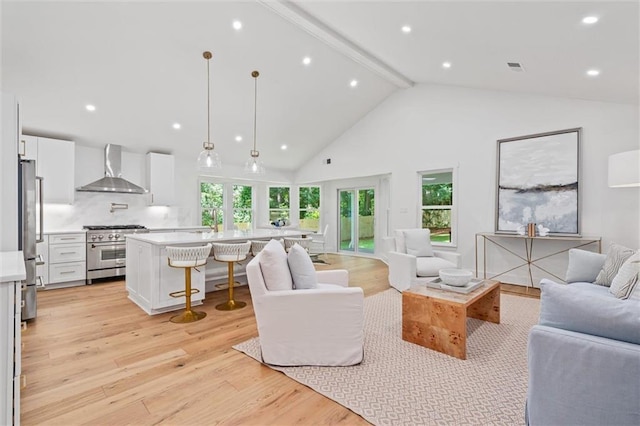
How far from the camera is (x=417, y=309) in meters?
2.74

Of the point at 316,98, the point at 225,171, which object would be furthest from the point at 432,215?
the point at 225,171

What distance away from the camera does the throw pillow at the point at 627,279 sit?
254 cm

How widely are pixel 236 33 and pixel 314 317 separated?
376 centimetres

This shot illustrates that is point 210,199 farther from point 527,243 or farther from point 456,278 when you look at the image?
point 527,243

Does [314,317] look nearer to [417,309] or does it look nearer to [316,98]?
[417,309]

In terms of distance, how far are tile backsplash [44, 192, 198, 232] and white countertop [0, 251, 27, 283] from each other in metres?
4.33

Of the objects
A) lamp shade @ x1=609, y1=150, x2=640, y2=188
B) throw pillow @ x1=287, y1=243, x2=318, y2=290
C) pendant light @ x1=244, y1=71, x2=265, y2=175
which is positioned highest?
pendant light @ x1=244, y1=71, x2=265, y2=175

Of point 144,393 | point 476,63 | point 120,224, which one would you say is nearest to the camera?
point 144,393

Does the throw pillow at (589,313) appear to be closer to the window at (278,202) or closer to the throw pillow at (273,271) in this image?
the throw pillow at (273,271)

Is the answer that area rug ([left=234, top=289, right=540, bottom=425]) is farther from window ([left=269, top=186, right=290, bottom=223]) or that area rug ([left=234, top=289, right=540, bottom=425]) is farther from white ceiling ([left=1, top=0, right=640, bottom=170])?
window ([left=269, top=186, right=290, bottom=223])

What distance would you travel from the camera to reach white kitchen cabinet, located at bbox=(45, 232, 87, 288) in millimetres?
4766

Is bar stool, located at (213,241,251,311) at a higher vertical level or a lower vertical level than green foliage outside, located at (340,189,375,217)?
lower

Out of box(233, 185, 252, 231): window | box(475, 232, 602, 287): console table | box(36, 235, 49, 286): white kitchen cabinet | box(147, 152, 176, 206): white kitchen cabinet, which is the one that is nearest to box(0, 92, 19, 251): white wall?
box(36, 235, 49, 286): white kitchen cabinet

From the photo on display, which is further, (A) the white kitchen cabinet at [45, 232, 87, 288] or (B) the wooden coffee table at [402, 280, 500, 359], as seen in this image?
(A) the white kitchen cabinet at [45, 232, 87, 288]
